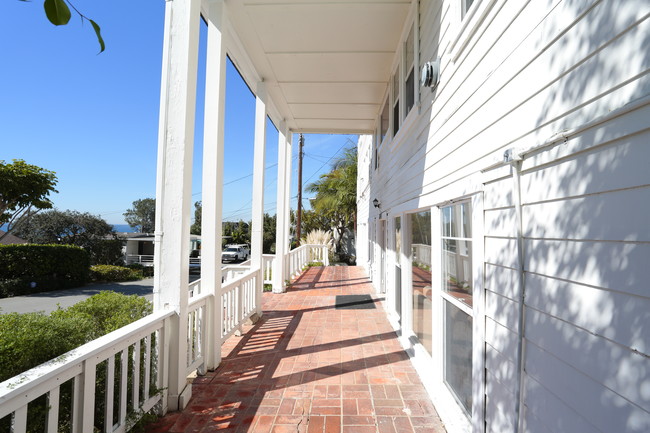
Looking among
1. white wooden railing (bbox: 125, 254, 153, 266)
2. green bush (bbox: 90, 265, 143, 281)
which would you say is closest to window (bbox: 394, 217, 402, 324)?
green bush (bbox: 90, 265, 143, 281)

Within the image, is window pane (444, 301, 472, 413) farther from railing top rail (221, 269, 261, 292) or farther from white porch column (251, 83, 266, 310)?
white porch column (251, 83, 266, 310)

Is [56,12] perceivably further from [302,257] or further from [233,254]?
[233,254]

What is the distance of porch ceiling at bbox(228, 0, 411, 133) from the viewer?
3836 mm

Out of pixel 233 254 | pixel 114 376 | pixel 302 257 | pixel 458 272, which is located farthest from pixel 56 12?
pixel 233 254

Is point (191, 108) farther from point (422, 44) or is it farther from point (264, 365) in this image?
point (264, 365)

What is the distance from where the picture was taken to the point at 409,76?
4293 mm

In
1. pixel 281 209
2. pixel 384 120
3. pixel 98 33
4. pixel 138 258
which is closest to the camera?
pixel 98 33

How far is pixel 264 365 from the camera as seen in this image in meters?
3.65

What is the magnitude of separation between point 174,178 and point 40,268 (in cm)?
1440

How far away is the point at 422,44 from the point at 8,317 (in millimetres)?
4065

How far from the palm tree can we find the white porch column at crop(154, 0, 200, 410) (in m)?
16.4

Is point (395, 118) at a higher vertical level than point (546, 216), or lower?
higher

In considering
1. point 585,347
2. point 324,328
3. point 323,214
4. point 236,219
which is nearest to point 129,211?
point 236,219

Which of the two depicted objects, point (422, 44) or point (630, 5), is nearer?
point (630, 5)
